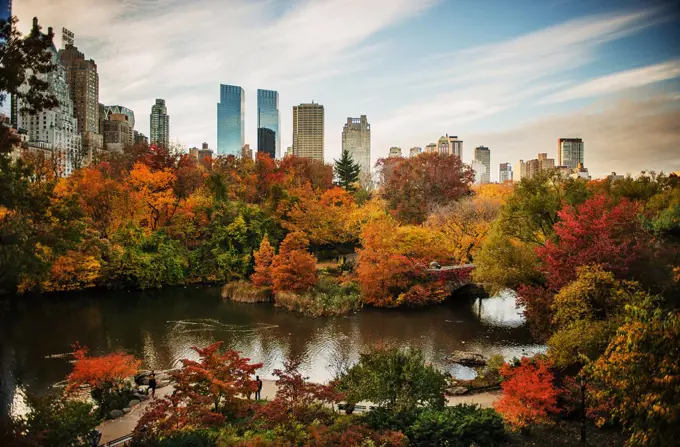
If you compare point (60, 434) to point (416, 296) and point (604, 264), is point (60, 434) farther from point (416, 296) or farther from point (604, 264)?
point (416, 296)

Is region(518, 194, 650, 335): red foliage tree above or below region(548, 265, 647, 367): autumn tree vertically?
above

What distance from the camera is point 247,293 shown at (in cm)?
3116

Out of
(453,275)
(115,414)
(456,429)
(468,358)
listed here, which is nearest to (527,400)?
(456,429)

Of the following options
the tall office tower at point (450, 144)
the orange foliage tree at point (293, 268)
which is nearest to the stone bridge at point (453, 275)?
the orange foliage tree at point (293, 268)

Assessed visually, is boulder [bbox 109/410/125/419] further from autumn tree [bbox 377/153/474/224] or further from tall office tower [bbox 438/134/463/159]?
tall office tower [bbox 438/134/463/159]

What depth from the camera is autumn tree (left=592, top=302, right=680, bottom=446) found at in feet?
23.6

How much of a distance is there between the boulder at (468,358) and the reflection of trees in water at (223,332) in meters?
0.68

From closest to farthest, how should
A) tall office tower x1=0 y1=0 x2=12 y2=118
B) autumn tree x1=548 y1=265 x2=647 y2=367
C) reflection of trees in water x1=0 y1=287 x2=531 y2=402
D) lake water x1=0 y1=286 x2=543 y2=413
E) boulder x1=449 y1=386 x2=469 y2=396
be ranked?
1. tall office tower x1=0 y1=0 x2=12 y2=118
2. autumn tree x1=548 y1=265 x2=647 y2=367
3. boulder x1=449 y1=386 x2=469 y2=396
4. lake water x1=0 y1=286 x2=543 y2=413
5. reflection of trees in water x1=0 y1=287 x2=531 y2=402

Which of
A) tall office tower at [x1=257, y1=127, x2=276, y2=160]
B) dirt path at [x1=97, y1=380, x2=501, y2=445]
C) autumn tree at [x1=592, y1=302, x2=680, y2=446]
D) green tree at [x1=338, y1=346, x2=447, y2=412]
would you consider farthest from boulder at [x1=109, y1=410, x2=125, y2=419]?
tall office tower at [x1=257, y1=127, x2=276, y2=160]

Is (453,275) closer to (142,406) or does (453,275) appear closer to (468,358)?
(468,358)

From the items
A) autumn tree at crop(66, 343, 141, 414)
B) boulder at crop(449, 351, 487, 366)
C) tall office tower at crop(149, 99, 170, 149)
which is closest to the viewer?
autumn tree at crop(66, 343, 141, 414)

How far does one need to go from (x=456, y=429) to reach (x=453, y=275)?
2019 cm

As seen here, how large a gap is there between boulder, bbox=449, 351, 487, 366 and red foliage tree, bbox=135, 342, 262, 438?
30.0 ft

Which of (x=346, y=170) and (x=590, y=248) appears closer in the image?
(x=590, y=248)
